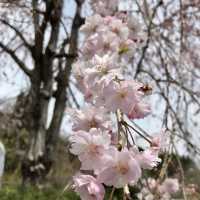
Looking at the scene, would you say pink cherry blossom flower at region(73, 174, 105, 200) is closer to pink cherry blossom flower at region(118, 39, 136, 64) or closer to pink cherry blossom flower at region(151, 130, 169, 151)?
pink cherry blossom flower at region(151, 130, 169, 151)

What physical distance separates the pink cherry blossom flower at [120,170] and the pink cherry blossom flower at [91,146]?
18 mm

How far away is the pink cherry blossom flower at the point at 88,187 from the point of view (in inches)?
47.4

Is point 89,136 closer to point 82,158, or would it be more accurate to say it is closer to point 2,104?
point 82,158

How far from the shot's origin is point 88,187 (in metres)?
1.21

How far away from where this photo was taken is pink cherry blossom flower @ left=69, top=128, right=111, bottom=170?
3.96ft

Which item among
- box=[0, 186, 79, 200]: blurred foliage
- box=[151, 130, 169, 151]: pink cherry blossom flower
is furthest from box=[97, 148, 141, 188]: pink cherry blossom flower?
box=[0, 186, 79, 200]: blurred foliage

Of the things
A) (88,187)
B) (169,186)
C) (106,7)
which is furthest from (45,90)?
(88,187)

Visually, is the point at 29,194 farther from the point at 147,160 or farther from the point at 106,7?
the point at 147,160

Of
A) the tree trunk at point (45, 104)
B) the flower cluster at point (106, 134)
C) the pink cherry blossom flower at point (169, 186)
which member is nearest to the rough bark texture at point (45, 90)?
the tree trunk at point (45, 104)

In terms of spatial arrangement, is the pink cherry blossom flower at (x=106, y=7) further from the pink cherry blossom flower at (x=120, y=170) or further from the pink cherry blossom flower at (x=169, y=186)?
the pink cherry blossom flower at (x=120, y=170)

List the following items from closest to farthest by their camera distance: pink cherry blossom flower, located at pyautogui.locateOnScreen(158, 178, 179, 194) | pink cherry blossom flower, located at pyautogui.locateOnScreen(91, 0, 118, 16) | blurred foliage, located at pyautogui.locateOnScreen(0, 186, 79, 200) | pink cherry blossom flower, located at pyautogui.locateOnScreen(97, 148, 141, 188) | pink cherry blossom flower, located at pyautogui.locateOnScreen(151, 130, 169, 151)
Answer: pink cherry blossom flower, located at pyautogui.locateOnScreen(97, 148, 141, 188)
pink cherry blossom flower, located at pyautogui.locateOnScreen(151, 130, 169, 151)
pink cherry blossom flower, located at pyautogui.locateOnScreen(91, 0, 118, 16)
pink cherry blossom flower, located at pyautogui.locateOnScreen(158, 178, 179, 194)
blurred foliage, located at pyautogui.locateOnScreen(0, 186, 79, 200)

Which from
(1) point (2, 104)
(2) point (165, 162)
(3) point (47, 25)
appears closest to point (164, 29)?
(3) point (47, 25)

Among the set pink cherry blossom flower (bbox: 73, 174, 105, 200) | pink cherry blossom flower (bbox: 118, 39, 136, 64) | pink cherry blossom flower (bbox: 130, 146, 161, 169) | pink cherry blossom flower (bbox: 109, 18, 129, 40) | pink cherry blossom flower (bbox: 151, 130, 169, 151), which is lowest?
pink cherry blossom flower (bbox: 73, 174, 105, 200)

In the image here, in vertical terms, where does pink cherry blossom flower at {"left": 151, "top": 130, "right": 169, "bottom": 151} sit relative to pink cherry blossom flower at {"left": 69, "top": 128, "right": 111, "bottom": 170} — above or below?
above
